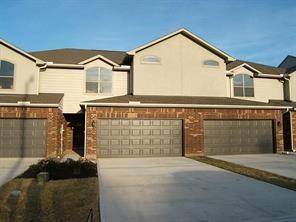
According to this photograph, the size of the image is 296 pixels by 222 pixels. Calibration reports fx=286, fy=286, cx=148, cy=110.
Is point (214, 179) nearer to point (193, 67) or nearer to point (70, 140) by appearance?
point (193, 67)

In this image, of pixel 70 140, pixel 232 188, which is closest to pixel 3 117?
pixel 70 140

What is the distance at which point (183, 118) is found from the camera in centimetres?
1722

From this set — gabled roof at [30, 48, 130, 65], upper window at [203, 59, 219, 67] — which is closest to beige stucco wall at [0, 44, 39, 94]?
gabled roof at [30, 48, 130, 65]

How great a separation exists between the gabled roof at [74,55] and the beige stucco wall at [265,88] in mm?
9154

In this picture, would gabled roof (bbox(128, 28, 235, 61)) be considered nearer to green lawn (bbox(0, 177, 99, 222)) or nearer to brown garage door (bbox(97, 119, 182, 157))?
brown garage door (bbox(97, 119, 182, 157))

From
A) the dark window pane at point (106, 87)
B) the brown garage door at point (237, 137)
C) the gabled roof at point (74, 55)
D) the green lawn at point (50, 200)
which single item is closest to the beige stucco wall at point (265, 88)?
the brown garage door at point (237, 137)

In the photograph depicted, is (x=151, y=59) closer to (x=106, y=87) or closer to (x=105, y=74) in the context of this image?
(x=105, y=74)

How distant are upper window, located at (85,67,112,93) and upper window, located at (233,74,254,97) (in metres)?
9.72

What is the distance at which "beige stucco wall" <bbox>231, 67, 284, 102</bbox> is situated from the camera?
22594 millimetres

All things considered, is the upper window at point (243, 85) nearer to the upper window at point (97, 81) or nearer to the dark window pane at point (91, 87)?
the upper window at point (97, 81)

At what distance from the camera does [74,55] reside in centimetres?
2277

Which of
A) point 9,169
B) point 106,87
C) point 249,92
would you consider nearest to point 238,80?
point 249,92

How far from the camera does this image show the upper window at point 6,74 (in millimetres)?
18491

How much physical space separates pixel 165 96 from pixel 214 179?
10516mm
